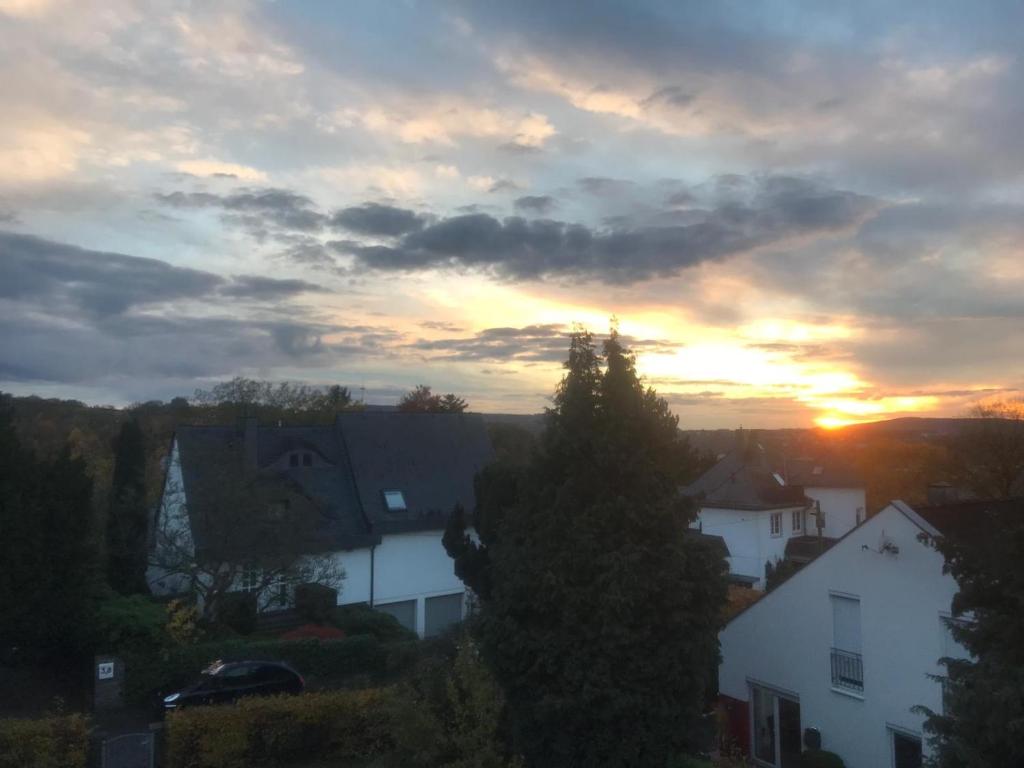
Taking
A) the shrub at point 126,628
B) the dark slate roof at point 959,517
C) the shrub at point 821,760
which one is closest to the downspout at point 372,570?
the shrub at point 126,628

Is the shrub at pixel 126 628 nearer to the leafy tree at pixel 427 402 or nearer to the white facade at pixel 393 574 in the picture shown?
the white facade at pixel 393 574

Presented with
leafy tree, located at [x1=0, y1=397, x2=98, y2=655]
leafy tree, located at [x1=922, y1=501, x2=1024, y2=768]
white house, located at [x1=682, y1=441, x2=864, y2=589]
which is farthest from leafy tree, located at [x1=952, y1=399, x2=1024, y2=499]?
leafy tree, located at [x1=0, y1=397, x2=98, y2=655]

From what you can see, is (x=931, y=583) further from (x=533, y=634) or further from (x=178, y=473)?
(x=178, y=473)

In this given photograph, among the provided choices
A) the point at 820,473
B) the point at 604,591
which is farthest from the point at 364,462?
the point at 820,473

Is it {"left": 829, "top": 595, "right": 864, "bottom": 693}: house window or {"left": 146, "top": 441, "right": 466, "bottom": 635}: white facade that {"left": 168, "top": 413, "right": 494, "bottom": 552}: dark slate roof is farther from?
{"left": 829, "top": 595, "right": 864, "bottom": 693}: house window

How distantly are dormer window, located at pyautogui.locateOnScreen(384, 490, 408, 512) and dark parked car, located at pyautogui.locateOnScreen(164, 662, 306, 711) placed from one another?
1180 cm

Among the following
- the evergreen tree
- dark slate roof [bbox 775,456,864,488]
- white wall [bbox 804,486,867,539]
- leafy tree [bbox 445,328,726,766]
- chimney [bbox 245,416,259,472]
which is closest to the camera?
leafy tree [bbox 445,328,726,766]

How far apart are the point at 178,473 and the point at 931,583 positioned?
26.8 m

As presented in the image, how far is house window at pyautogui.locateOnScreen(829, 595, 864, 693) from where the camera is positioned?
1653 cm

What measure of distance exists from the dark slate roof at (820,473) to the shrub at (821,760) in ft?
104

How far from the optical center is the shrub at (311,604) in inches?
1034

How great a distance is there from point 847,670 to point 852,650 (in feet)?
1.45

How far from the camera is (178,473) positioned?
32156 mm

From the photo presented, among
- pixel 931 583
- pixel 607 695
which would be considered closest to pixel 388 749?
pixel 607 695
